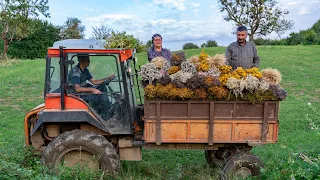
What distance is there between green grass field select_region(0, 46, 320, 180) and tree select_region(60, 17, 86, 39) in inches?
1082

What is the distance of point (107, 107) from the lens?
17.6 feet

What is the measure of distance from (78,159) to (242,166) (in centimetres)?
254

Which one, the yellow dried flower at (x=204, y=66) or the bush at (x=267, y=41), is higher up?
the bush at (x=267, y=41)

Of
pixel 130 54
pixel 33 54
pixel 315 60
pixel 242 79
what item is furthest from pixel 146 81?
pixel 33 54

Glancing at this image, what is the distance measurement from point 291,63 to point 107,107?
66.7ft

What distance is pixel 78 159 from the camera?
206 inches

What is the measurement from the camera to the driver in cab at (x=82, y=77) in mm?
5250

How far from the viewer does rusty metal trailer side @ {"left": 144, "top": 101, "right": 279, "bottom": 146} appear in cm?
505

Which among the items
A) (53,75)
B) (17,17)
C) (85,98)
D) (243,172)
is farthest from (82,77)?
(17,17)

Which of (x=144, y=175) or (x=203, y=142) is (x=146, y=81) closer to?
(x=203, y=142)

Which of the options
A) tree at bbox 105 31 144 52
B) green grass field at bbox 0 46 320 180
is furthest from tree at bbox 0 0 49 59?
tree at bbox 105 31 144 52

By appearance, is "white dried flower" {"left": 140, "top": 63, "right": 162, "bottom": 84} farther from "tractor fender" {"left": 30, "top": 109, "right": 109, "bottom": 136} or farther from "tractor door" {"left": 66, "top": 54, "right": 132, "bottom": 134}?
"tractor fender" {"left": 30, "top": 109, "right": 109, "bottom": 136}

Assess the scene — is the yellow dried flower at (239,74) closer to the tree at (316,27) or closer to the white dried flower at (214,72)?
the white dried flower at (214,72)

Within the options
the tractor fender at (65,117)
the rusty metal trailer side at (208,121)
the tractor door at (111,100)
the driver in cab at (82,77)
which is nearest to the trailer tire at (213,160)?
the rusty metal trailer side at (208,121)
